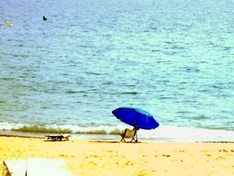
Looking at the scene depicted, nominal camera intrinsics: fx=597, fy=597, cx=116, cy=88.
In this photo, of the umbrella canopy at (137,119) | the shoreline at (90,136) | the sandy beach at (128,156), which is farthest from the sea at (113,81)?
the sandy beach at (128,156)

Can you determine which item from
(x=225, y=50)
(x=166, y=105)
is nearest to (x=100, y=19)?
(x=225, y=50)

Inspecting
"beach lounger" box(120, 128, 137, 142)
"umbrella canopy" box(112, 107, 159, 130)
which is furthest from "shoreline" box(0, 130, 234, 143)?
"umbrella canopy" box(112, 107, 159, 130)

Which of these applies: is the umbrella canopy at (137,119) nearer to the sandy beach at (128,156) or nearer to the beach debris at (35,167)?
the sandy beach at (128,156)

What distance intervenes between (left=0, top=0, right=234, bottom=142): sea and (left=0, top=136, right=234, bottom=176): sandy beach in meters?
2.35

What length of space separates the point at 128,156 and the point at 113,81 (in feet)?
55.7

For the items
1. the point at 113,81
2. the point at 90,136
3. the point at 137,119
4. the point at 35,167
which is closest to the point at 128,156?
the point at 137,119

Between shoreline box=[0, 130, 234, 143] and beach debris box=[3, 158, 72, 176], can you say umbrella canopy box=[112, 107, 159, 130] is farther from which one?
beach debris box=[3, 158, 72, 176]

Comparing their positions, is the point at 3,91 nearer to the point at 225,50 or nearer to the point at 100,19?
the point at 225,50

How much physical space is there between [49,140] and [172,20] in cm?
6558

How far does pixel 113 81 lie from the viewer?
33312mm

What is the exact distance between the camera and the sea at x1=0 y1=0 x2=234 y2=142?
885 inches

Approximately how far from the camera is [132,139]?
19.3 metres

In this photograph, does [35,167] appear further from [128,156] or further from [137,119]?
[137,119]

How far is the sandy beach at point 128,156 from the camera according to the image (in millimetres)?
15188
